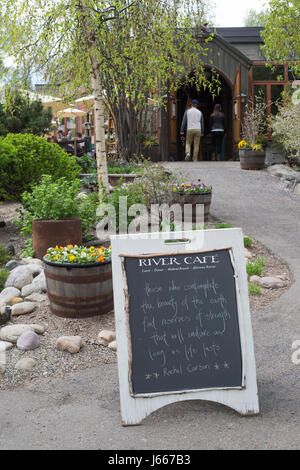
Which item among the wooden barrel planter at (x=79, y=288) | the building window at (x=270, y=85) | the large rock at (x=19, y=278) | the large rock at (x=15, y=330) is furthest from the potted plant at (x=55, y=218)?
the building window at (x=270, y=85)

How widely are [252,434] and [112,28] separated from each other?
6.90m

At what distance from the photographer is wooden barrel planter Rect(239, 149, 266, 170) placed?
14.0 meters

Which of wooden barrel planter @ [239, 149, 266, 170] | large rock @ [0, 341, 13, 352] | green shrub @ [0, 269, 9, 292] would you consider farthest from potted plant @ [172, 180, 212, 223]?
wooden barrel planter @ [239, 149, 266, 170]

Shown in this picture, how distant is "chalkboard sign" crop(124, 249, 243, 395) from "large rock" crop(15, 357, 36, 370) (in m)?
1.17

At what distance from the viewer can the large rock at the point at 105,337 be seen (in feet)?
13.9

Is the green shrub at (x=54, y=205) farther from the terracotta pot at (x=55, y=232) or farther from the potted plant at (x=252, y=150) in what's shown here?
the potted plant at (x=252, y=150)

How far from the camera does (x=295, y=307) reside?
5.00 metres

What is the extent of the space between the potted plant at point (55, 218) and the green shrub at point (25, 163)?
154 centimetres

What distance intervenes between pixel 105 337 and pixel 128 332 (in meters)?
1.27

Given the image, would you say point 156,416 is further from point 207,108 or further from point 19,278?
point 207,108

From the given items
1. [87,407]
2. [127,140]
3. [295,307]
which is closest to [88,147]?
[127,140]

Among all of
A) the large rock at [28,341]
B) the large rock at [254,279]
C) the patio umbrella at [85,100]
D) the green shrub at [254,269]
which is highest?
the patio umbrella at [85,100]

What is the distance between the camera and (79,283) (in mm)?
4531

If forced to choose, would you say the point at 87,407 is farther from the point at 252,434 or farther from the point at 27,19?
the point at 27,19
